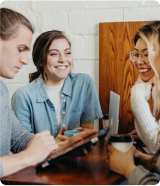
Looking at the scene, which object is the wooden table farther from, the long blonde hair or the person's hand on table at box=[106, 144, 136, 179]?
the long blonde hair

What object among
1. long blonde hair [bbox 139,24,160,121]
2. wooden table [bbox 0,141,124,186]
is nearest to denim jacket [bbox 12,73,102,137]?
long blonde hair [bbox 139,24,160,121]

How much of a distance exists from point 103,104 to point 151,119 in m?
0.51

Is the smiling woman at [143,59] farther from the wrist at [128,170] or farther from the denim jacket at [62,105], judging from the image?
the wrist at [128,170]

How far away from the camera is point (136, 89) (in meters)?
1.49

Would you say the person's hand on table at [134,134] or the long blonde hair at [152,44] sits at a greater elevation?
the long blonde hair at [152,44]

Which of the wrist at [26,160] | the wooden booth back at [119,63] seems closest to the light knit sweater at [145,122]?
the wooden booth back at [119,63]

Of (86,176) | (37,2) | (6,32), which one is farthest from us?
(37,2)

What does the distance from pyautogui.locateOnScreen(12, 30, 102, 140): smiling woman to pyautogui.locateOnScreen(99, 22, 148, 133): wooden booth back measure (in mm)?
126

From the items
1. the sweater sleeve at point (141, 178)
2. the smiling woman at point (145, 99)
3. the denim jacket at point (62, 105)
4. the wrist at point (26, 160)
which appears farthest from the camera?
the denim jacket at point (62, 105)

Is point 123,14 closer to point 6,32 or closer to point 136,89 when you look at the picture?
point 136,89

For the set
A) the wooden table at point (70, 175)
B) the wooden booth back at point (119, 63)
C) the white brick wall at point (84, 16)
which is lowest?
the wooden table at point (70, 175)

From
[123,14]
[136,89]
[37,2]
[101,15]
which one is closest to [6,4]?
[37,2]

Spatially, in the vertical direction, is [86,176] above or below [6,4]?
below

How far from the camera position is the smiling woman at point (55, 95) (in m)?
1.63
